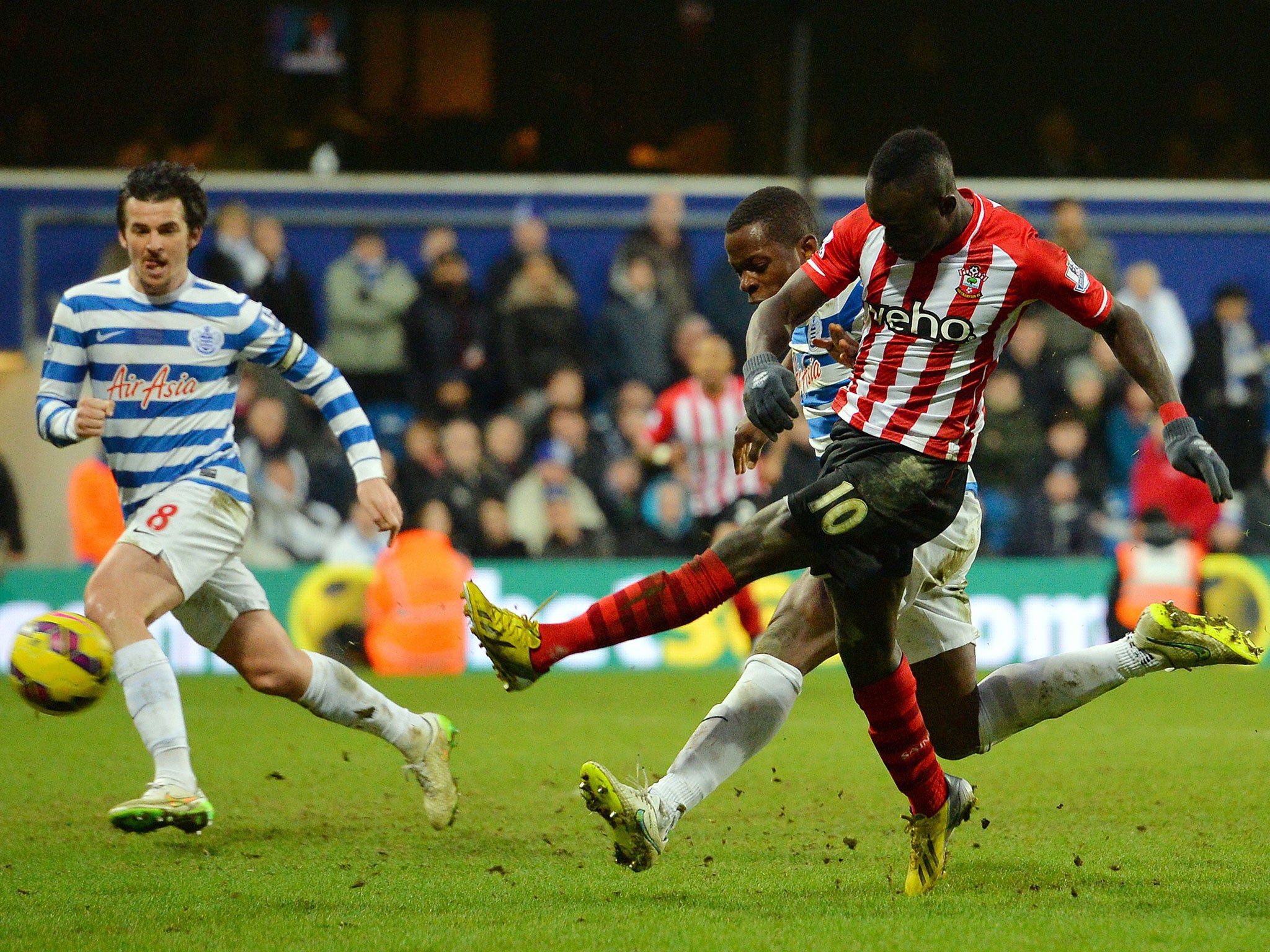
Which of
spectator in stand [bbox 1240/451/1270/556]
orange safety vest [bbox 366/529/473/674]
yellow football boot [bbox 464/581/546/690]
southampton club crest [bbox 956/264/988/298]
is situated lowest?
orange safety vest [bbox 366/529/473/674]

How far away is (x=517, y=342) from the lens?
13.1 m

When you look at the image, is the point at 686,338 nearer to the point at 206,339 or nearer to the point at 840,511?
the point at 206,339

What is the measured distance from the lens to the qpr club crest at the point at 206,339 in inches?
227

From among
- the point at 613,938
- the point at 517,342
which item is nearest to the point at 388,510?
the point at 613,938

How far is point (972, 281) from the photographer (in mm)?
4473

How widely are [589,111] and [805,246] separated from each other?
10.7 metres

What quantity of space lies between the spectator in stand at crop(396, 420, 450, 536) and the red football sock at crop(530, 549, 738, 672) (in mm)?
7509

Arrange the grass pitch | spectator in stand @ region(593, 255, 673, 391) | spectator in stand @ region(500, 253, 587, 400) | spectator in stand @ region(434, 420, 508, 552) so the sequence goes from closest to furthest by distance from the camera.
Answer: the grass pitch
spectator in stand @ region(434, 420, 508, 552)
spectator in stand @ region(500, 253, 587, 400)
spectator in stand @ region(593, 255, 673, 391)

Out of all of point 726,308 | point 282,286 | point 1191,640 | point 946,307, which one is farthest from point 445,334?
point 946,307

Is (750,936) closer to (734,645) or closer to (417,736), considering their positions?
(417,736)

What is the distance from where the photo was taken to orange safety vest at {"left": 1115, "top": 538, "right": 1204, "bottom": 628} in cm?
1154

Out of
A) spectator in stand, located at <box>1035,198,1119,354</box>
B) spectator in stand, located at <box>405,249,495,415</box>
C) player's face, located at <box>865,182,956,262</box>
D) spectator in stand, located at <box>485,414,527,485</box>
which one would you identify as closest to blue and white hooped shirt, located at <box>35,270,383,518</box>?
player's face, located at <box>865,182,956,262</box>

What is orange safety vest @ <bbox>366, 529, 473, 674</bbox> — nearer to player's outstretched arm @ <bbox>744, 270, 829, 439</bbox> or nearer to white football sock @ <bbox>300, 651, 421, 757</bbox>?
white football sock @ <bbox>300, 651, 421, 757</bbox>

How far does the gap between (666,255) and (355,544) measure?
133 inches
